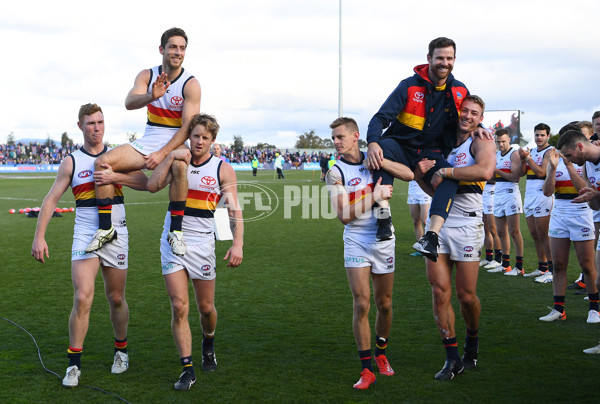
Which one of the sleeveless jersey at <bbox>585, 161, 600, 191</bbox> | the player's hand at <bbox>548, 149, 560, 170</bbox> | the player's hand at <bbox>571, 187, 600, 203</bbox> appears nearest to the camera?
the player's hand at <bbox>571, 187, 600, 203</bbox>

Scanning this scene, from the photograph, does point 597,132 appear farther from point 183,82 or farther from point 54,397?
point 54,397

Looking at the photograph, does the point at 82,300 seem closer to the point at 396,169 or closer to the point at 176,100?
the point at 176,100

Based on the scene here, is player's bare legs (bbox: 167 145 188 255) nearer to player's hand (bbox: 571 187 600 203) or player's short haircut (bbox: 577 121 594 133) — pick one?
player's hand (bbox: 571 187 600 203)

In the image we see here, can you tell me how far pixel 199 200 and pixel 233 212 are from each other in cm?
34

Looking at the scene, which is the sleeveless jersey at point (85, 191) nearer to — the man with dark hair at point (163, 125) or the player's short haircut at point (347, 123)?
the man with dark hair at point (163, 125)

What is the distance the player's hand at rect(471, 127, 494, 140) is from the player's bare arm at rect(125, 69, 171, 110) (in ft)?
9.78

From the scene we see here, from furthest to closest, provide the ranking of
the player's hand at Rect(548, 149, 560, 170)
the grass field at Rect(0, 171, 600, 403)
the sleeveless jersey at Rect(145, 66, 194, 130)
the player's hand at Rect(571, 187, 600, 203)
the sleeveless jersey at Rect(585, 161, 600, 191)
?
the player's hand at Rect(548, 149, 560, 170)
the sleeveless jersey at Rect(585, 161, 600, 191)
the player's hand at Rect(571, 187, 600, 203)
the sleeveless jersey at Rect(145, 66, 194, 130)
the grass field at Rect(0, 171, 600, 403)

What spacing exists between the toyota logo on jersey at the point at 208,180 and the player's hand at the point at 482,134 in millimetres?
2558

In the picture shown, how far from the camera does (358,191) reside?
19.2 feet

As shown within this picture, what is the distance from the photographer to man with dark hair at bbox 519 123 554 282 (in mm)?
9945

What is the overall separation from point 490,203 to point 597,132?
369cm

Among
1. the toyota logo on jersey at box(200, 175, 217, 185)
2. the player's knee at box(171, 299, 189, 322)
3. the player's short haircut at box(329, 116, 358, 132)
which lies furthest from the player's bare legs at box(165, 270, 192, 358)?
the player's short haircut at box(329, 116, 358, 132)

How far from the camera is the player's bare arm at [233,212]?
19.3ft

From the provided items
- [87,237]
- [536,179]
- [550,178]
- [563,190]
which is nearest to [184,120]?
[87,237]
